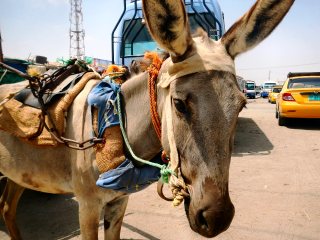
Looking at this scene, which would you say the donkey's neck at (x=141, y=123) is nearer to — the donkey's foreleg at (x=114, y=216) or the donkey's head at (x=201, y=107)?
the donkey's head at (x=201, y=107)

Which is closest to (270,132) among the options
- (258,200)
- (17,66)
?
(258,200)

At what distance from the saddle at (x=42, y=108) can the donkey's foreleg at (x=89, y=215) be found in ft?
1.60

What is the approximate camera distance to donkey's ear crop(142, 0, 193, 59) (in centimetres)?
122

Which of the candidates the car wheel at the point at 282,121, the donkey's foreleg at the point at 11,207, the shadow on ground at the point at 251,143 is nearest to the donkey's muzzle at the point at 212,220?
the donkey's foreleg at the point at 11,207

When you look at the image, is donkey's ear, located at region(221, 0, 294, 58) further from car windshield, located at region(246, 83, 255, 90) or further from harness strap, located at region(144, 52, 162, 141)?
car windshield, located at region(246, 83, 255, 90)

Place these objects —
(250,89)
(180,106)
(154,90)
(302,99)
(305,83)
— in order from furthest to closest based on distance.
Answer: (250,89)
(305,83)
(302,99)
(154,90)
(180,106)

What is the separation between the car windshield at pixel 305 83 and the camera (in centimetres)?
927

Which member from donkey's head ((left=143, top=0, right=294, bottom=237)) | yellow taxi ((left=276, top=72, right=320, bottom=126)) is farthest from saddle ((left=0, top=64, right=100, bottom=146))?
yellow taxi ((left=276, top=72, right=320, bottom=126))

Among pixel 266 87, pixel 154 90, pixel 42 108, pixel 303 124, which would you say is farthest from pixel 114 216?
pixel 266 87

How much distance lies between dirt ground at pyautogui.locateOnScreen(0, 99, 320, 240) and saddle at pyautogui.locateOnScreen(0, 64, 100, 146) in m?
1.47

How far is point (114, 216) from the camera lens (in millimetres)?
2217

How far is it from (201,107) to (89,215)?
118 cm

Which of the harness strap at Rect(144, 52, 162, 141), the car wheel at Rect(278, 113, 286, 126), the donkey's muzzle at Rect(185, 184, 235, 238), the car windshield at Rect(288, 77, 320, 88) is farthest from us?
the car wheel at Rect(278, 113, 286, 126)

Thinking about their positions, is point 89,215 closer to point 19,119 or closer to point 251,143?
point 19,119
